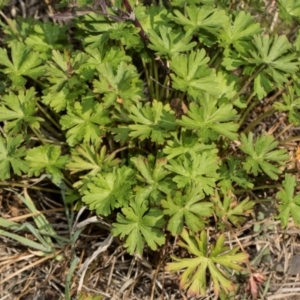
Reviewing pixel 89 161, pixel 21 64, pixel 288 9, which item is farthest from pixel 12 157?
pixel 288 9

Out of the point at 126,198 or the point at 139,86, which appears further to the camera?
the point at 139,86

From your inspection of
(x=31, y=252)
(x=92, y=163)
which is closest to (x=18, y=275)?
(x=31, y=252)

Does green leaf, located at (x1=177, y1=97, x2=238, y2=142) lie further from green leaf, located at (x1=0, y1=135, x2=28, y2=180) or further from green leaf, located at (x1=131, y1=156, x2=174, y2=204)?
green leaf, located at (x1=0, y1=135, x2=28, y2=180)

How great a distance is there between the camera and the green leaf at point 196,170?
2451 mm

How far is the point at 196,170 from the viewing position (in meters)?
2.47

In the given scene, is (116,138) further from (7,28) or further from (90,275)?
(7,28)

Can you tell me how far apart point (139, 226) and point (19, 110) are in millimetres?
789

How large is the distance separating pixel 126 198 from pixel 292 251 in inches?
36.9

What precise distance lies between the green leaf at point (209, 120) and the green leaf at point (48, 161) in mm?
580

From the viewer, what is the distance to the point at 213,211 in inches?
101

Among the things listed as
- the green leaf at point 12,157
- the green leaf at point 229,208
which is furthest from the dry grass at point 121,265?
the green leaf at point 12,157

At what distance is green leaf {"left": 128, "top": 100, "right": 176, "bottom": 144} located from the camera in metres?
2.54

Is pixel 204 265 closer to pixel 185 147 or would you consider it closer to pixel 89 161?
pixel 185 147

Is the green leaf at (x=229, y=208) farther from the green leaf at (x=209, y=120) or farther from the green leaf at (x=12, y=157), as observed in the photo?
the green leaf at (x=12, y=157)
